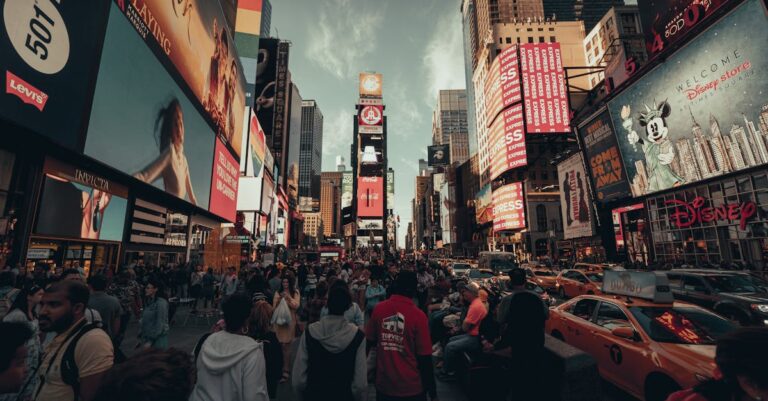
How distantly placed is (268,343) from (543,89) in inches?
2629

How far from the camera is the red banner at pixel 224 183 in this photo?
3102cm

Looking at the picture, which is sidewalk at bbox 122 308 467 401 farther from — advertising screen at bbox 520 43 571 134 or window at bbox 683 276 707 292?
advertising screen at bbox 520 43 571 134

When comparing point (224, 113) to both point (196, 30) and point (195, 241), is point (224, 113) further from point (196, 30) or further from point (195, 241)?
point (195, 241)

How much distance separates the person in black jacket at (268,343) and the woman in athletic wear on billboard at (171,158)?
17546 mm

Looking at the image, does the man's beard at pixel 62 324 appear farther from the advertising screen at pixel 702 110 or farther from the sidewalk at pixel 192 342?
the advertising screen at pixel 702 110

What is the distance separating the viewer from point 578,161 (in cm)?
4003

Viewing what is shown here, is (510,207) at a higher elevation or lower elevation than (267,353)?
higher

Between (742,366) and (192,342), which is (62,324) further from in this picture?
(192,342)

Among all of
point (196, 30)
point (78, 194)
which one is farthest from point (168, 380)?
point (196, 30)

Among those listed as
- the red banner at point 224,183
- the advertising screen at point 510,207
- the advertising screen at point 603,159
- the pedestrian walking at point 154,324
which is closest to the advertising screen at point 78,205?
the red banner at point 224,183

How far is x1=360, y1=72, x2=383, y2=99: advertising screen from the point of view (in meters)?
95.2

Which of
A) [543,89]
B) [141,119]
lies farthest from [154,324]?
[543,89]

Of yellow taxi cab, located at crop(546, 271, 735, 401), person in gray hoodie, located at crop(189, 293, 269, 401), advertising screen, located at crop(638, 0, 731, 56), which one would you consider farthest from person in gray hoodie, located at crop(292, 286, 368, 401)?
advertising screen, located at crop(638, 0, 731, 56)

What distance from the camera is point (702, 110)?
19219mm
